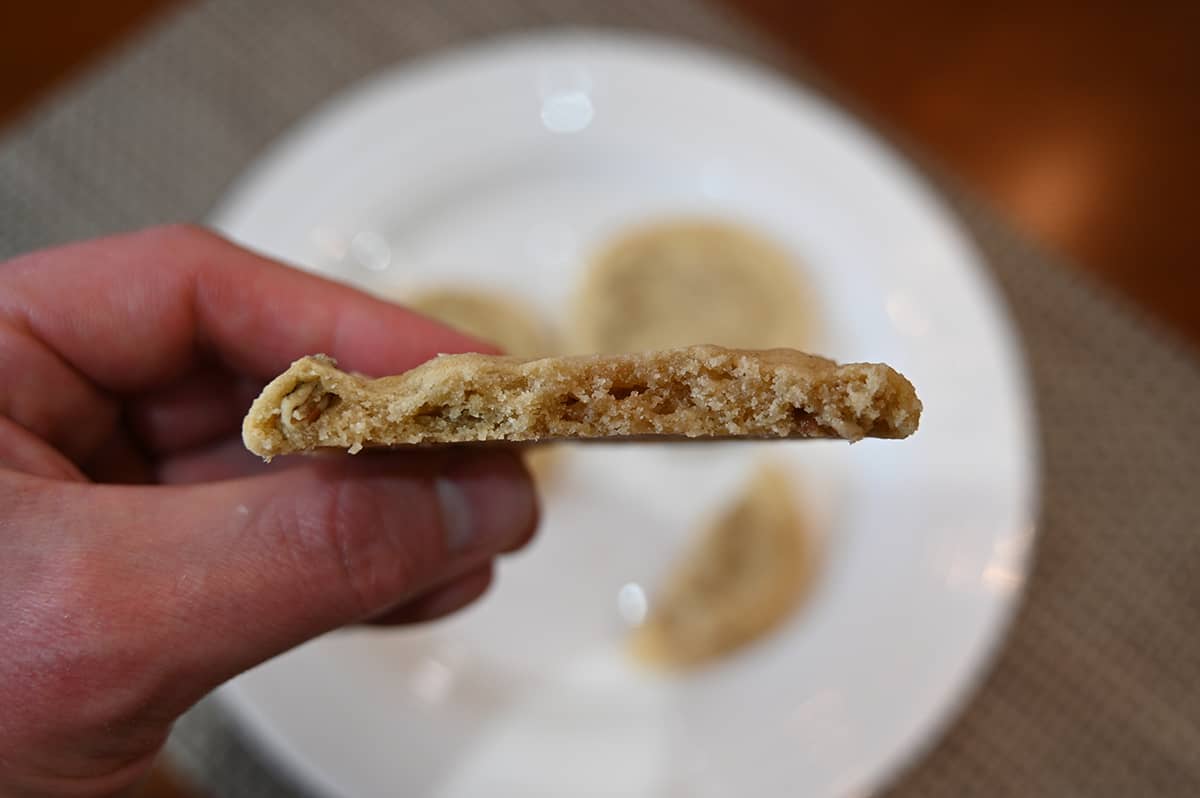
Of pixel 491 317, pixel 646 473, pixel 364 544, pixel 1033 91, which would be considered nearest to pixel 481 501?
pixel 364 544

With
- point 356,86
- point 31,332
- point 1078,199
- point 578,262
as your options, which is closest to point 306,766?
point 31,332

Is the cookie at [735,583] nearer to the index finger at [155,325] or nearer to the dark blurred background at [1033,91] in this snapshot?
the index finger at [155,325]

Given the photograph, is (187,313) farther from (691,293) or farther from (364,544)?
(691,293)

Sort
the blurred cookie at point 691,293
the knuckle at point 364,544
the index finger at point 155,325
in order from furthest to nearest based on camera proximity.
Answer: the blurred cookie at point 691,293
the index finger at point 155,325
the knuckle at point 364,544

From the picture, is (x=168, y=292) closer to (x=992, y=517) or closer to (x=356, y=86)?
(x=356, y=86)

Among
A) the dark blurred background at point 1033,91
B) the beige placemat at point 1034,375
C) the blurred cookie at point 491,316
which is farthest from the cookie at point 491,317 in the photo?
the dark blurred background at point 1033,91

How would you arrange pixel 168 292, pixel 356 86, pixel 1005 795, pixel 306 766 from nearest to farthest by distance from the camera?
pixel 168 292 → pixel 306 766 → pixel 1005 795 → pixel 356 86
